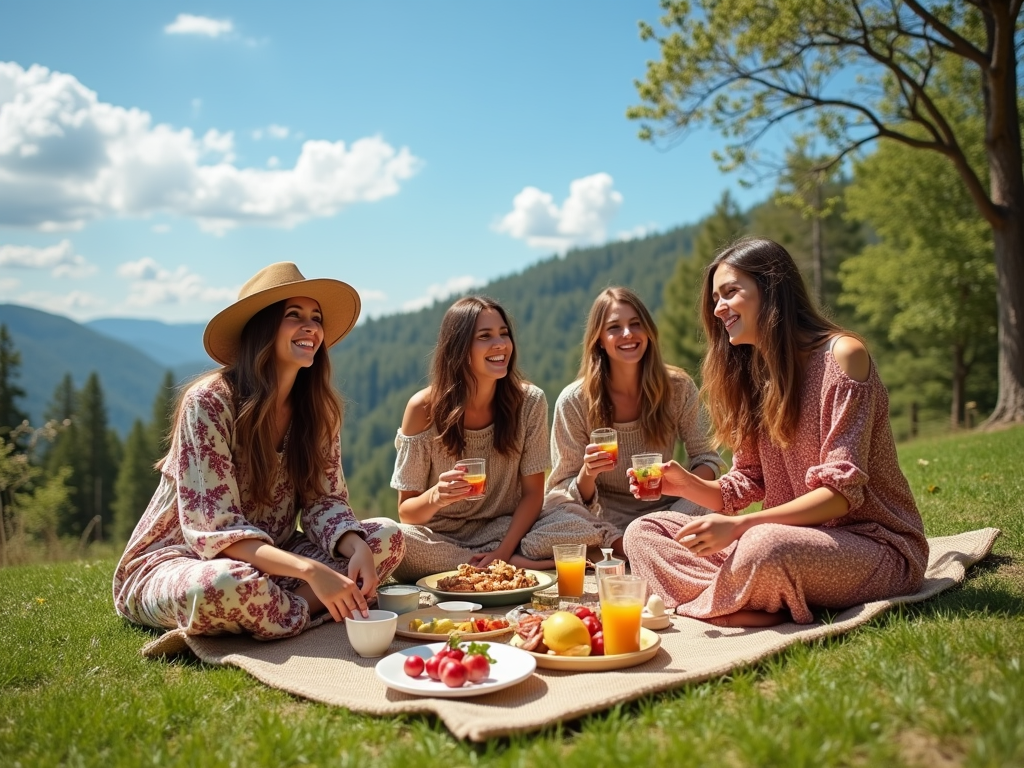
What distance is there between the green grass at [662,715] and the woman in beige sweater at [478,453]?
213 centimetres

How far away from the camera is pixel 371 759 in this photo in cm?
281

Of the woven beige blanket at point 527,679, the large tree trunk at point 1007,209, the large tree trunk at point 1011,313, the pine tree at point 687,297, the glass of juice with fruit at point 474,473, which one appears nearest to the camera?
the woven beige blanket at point 527,679

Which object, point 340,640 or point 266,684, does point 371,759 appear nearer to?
point 266,684

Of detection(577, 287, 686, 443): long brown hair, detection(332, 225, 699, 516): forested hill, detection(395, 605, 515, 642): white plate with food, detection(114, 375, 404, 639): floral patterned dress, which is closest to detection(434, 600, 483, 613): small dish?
detection(395, 605, 515, 642): white plate with food

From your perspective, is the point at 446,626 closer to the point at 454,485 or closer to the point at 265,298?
the point at 454,485

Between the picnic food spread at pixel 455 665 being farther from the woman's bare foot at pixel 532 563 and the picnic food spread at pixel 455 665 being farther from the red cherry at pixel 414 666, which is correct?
the woman's bare foot at pixel 532 563

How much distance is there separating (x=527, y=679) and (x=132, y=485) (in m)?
61.3

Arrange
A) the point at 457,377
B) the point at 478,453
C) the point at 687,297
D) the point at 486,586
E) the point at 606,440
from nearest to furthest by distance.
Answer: the point at 486,586 → the point at 606,440 → the point at 457,377 → the point at 478,453 → the point at 687,297

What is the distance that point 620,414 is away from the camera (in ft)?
21.1

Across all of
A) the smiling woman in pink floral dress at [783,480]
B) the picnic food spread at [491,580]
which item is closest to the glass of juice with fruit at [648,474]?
the smiling woman in pink floral dress at [783,480]

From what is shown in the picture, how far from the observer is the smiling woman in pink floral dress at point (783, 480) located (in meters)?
4.07

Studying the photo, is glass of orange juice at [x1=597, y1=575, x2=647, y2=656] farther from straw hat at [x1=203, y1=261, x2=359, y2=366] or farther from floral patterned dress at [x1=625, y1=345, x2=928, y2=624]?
straw hat at [x1=203, y1=261, x2=359, y2=366]

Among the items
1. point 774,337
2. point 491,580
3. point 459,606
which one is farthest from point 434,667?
point 774,337

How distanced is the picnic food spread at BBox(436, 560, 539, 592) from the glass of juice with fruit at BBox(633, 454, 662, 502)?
0.90 meters
